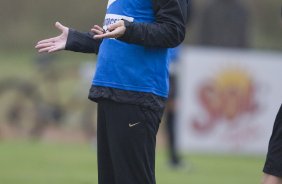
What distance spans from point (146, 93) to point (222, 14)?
1105 cm

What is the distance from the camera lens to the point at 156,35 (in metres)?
5.45

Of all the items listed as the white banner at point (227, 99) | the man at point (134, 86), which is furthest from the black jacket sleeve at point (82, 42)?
the white banner at point (227, 99)

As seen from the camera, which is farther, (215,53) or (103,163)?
(215,53)

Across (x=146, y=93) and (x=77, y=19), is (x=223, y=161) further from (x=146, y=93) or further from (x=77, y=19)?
(x=77, y=19)

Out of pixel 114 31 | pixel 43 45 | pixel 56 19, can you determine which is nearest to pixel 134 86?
pixel 114 31

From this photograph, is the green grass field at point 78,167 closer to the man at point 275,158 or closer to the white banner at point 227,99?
the white banner at point 227,99

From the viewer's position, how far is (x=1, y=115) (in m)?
15.6

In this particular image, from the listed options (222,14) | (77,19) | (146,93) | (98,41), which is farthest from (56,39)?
(77,19)

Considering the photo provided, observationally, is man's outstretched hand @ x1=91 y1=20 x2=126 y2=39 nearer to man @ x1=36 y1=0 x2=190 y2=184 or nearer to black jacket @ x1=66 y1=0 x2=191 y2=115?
black jacket @ x1=66 y1=0 x2=191 y2=115

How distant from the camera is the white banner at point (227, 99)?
48.3 ft

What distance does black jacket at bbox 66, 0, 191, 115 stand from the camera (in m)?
5.41

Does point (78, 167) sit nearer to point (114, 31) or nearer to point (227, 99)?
point (227, 99)

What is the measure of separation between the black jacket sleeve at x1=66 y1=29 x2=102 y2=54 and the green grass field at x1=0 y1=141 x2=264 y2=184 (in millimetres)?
4475

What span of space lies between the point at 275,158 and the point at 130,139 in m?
1.11
